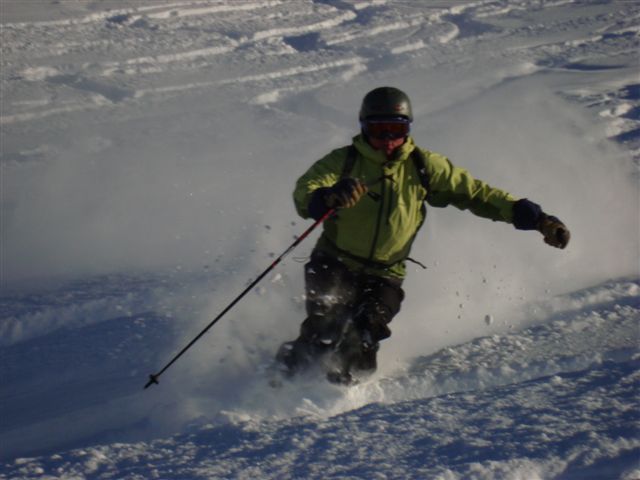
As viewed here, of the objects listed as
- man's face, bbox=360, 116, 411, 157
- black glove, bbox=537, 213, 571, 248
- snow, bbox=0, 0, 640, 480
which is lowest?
snow, bbox=0, 0, 640, 480

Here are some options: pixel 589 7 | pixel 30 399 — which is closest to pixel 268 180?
pixel 30 399

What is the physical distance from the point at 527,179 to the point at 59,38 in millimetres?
8137

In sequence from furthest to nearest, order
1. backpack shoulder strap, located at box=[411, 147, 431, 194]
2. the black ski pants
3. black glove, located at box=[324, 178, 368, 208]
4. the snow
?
the black ski pants, backpack shoulder strap, located at box=[411, 147, 431, 194], black glove, located at box=[324, 178, 368, 208], the snow

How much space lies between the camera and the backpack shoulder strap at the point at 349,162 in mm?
4488

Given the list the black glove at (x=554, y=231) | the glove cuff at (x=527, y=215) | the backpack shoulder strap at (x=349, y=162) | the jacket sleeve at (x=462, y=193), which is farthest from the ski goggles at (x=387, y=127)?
the black glove at (x=554, y=231)

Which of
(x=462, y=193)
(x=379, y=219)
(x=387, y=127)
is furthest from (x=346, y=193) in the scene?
(x=462, y=193)

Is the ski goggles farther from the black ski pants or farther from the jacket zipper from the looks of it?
the black ski pants

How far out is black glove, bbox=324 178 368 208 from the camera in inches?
155

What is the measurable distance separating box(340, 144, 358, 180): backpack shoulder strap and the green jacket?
20 millimetres

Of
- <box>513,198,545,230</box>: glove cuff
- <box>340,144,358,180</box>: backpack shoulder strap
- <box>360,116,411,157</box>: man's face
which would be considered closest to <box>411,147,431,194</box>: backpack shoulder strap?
<box>360,116,411,157</box>: man's face

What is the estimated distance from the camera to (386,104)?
4.30 m

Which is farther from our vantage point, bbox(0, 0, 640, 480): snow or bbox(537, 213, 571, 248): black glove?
bbox(537, 213, 571, 248): black glove

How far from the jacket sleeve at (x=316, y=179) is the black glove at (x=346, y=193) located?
26cm

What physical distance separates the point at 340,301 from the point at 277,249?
249 centimetres
